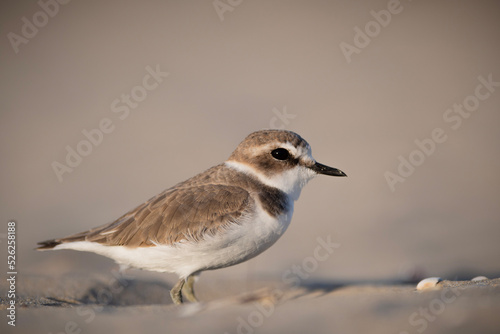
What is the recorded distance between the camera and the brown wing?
16.2 ft

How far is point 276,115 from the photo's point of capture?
456 inches

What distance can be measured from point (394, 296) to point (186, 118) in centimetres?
819

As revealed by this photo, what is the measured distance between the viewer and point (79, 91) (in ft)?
41.7

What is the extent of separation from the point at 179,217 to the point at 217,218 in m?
0.38

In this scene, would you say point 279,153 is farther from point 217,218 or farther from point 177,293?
point 177,293

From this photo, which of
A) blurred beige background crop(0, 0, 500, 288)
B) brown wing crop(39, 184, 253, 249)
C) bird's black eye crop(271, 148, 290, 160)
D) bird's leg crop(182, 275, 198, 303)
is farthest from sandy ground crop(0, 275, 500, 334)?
blurred beige background crop(0, 0, 500, 288)

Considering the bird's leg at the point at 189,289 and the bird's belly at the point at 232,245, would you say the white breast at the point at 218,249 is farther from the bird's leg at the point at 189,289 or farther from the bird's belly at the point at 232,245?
the bird's leg at the point at 189,289

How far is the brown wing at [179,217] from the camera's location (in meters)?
4.94

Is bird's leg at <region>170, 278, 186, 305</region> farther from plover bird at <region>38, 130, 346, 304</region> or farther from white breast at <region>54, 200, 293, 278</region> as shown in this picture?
white breast at <region>54, 200, 293, 278</region>

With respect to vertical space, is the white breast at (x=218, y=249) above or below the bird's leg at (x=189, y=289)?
above

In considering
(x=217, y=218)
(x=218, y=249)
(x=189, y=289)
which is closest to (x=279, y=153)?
(x=217, y=218)

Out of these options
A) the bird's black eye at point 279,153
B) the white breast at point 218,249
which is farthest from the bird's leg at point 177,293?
the bird's black eye at point 279,153

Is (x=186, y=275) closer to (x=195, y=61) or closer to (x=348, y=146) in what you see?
(x=348, y=146)

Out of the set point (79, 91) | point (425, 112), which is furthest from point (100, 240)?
point (425, 112)
